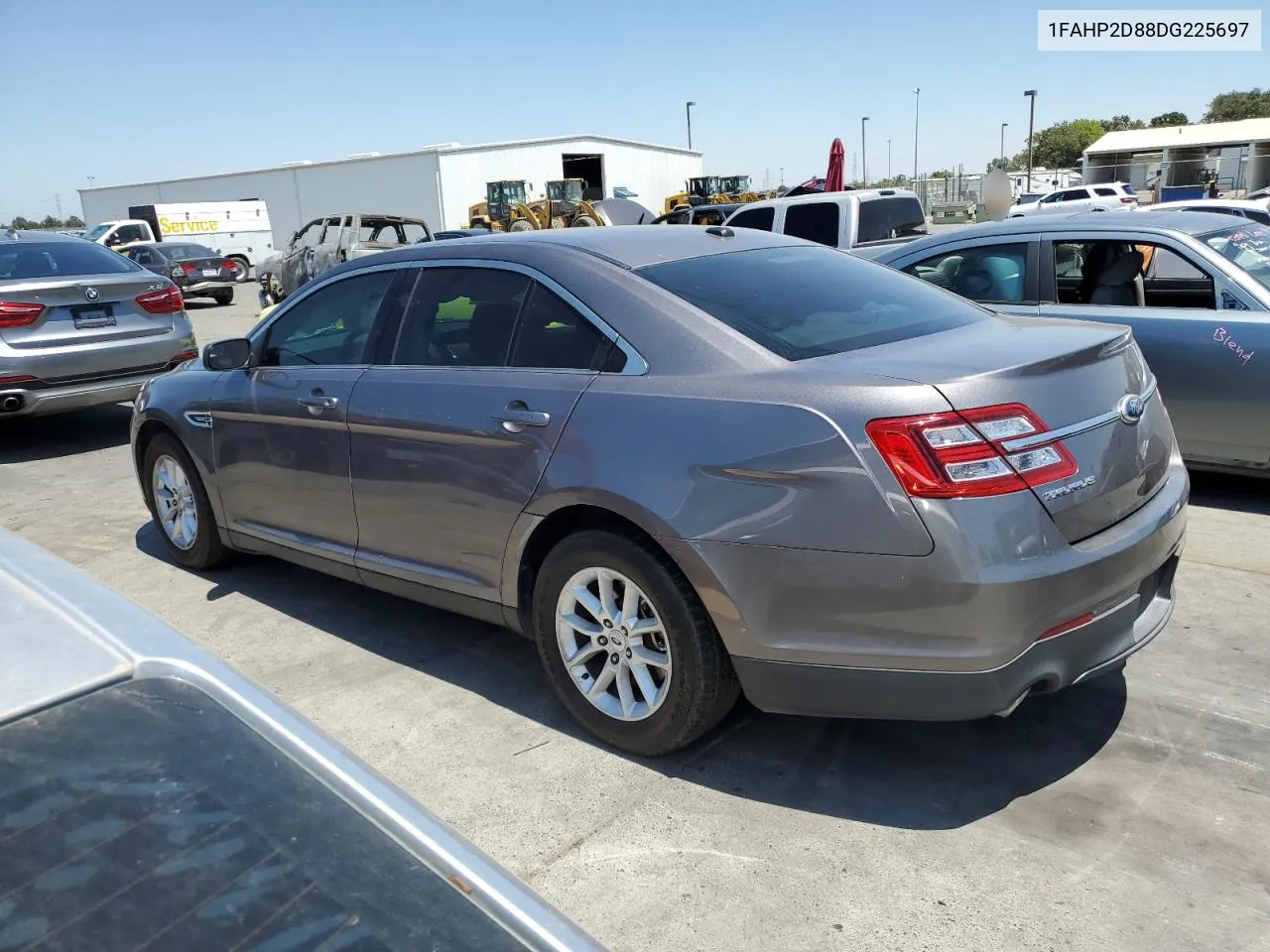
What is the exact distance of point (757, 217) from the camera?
39.4 ft

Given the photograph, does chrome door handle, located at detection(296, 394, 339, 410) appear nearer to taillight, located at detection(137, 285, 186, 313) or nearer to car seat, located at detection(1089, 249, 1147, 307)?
car seat, located at detection(1089, 249, 1147, 307)

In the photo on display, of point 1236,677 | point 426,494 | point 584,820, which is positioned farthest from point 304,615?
point 1236,677

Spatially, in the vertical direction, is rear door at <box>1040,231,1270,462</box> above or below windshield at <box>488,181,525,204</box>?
below

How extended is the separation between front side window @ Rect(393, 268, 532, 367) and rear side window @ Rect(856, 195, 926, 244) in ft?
26.5

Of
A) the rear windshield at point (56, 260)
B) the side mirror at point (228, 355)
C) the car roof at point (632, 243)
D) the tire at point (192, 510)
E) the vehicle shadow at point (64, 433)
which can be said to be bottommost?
the vehicle shadow at point (64, 433)

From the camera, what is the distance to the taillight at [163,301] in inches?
339

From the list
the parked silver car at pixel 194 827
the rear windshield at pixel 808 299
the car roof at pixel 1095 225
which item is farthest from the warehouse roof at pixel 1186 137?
the parked silver car at pixel 194 827

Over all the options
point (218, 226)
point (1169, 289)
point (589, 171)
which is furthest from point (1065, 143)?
point (1169, 289)

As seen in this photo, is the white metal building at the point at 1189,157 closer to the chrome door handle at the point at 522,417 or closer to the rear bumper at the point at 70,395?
the rear bumper at the point at 70,395

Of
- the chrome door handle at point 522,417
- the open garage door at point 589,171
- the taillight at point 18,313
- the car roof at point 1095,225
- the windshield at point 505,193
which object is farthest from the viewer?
the open garage door at point 589,171

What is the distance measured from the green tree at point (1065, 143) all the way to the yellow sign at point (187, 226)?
6739cm

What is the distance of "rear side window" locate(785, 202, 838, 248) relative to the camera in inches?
441

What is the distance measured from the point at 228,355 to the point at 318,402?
28.5 inches

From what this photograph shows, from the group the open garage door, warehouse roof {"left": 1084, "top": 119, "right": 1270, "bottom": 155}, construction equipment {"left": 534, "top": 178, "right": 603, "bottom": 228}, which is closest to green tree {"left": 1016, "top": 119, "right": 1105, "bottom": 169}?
warehouse roof {"left": 1084, "top": 119, "right": 1270, "bottom": 155}
